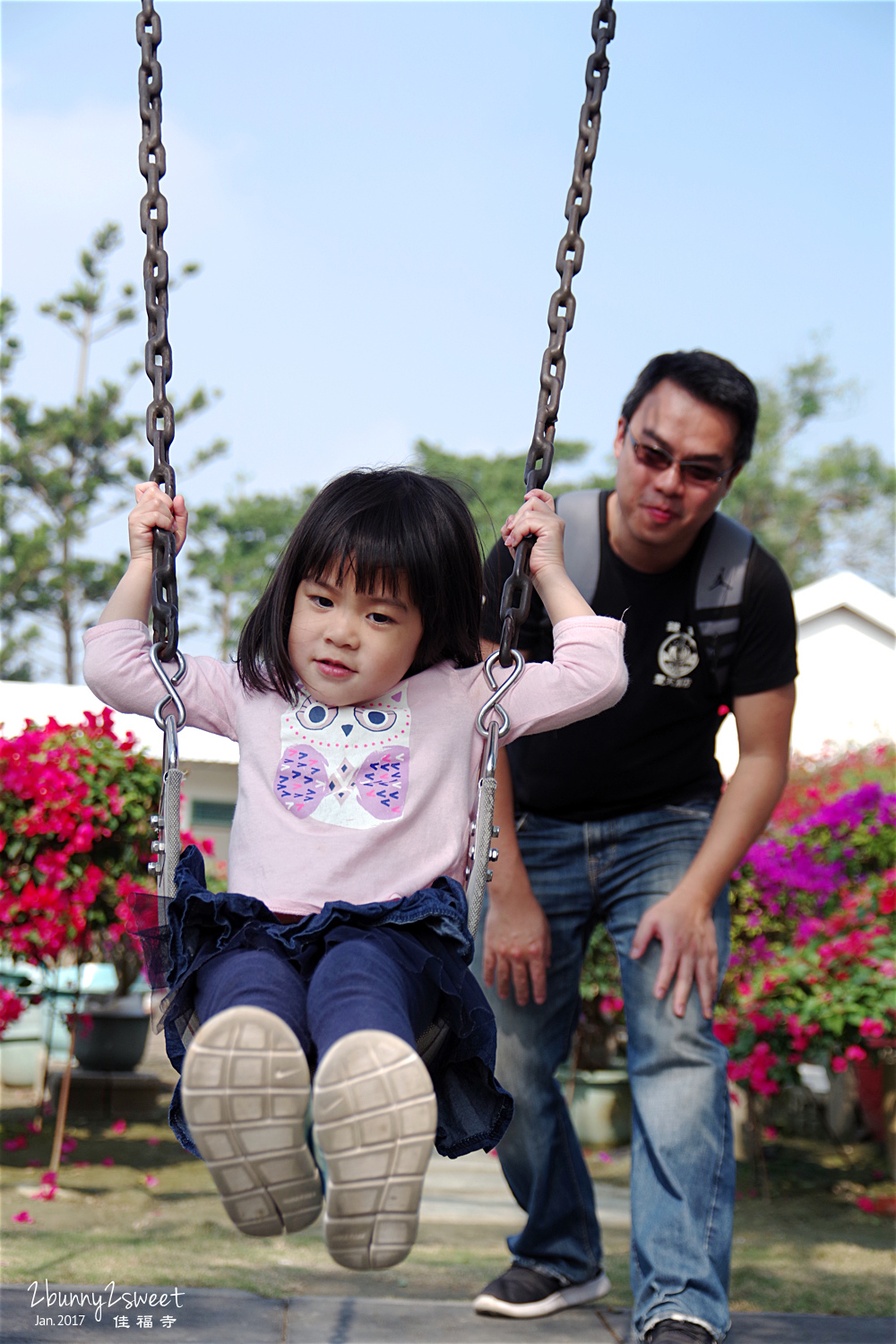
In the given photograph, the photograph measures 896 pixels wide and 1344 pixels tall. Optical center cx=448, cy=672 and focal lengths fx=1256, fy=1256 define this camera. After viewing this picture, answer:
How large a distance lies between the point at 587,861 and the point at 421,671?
3.35 feet

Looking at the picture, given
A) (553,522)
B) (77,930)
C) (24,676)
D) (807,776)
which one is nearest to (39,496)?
(24,676)

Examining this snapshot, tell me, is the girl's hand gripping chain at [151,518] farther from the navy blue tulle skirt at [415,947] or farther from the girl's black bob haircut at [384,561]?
the navy blue tulle skirt at [415,947]

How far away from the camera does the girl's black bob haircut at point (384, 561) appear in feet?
6.66

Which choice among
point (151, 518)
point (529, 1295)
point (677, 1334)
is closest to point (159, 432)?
point (151, 518)

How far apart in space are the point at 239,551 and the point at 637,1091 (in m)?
28.0

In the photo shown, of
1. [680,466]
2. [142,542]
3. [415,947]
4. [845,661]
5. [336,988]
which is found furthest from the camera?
[845,661]

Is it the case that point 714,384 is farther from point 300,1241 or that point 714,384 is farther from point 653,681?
point 300,1241

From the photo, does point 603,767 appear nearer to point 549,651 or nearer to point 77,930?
point 549,651

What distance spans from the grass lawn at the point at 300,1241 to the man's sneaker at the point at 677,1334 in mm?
893

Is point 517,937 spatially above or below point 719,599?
below

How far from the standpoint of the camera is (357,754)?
2.08 meters

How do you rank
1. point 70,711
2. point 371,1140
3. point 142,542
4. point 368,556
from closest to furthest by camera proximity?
point 371,1140, point 368,556, point 142,542, point 70,711

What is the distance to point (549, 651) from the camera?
292 centimetres

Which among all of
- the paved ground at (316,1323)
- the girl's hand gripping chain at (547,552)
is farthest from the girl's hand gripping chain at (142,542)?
the paved ground at (316,1323)
